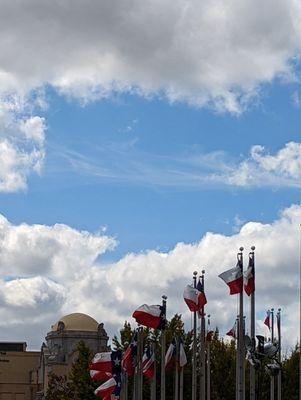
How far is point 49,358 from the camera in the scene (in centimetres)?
14862

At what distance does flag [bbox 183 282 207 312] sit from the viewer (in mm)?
47906

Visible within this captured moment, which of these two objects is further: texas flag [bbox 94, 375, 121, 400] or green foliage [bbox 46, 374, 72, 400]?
green foliage [bbox 46, 374, 72, 400]

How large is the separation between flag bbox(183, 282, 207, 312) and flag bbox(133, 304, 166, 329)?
8.84ft

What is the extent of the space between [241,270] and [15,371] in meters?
135

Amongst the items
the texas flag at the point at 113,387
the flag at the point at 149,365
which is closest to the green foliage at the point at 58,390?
the texas flag at the point at 113,387

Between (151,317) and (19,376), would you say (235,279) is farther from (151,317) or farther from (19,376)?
(19,376)

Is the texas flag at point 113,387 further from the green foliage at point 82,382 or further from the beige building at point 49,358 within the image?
the beige building at point 49,358

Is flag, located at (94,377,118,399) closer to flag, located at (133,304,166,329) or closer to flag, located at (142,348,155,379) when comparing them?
flag, located at (142,348,155,379)

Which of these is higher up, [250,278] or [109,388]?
[250,278]

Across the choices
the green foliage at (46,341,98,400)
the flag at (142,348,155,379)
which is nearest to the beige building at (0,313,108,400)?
the green foliage at (46,341,98,400)

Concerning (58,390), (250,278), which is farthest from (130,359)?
(58,390)

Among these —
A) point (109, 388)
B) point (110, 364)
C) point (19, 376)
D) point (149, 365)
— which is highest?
point (19, 376)

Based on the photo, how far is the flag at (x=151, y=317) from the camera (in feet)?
164

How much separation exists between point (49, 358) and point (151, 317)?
100872 millimetres
